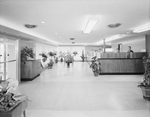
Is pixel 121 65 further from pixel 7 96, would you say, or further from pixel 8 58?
pixel 7 96

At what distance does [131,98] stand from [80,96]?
5.17 ft

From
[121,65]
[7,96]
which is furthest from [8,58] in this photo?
[121,65]

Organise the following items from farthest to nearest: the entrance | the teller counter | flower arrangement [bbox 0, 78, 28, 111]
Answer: the teller counter < the entrance < flower arrangement [bbox 0, 78, 28, 111]

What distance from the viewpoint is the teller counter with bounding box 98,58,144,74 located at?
7.87m

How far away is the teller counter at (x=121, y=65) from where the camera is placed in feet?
25.8

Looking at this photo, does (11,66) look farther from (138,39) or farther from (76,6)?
(138,39)

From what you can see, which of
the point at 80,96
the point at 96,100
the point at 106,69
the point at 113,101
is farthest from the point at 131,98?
the point at 106,69

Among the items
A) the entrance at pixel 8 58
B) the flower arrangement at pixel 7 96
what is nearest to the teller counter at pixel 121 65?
the entrance at pixel 8 58

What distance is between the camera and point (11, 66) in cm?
548

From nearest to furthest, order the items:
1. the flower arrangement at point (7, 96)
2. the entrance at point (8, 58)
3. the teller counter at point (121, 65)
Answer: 1. the flower arrangement at point (7, 96)
2. the entrance at point (8, 58)
3. the teller counter at point (121, 65)

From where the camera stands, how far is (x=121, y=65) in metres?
7.90

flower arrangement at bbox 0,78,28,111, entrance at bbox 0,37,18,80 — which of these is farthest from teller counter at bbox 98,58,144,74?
flower arrangement at bbox 0,78,28,111

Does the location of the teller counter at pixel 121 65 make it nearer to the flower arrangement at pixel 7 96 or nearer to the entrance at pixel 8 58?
the entrance at pixel 8 58

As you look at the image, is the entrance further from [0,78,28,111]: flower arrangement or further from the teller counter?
the teller counter
